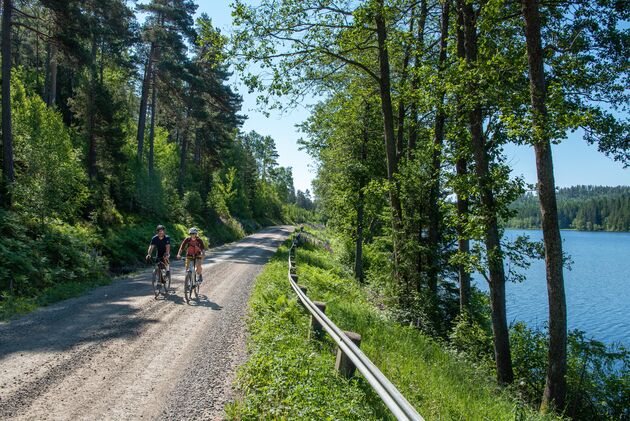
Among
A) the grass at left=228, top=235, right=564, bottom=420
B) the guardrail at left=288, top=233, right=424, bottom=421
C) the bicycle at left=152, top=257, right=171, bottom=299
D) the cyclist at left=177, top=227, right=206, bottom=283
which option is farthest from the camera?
the cyclist at left=177, top=227, right=206, bottom=283

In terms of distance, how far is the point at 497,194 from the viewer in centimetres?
970

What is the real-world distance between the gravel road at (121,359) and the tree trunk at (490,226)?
6236 millimetres

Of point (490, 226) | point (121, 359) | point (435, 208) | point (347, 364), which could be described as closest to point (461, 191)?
point (490, 226)

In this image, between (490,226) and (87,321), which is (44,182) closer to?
(87,321)

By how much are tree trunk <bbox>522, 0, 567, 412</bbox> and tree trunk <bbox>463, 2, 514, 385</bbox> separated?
1511 mm

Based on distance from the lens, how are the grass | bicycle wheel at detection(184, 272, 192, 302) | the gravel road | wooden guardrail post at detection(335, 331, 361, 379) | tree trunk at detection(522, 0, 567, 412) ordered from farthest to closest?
bicycle wheel at detection(184, 272, 192, 302) < tree trunk at detection(522, 0, 567, 412) < wooden guardrail post at detection(335, 331, 361, 379) < the gravel road < the grass

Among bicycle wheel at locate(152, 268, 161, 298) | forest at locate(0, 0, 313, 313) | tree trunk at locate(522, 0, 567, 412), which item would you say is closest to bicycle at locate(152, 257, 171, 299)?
bicycle wheel at locate(152, 268, 161, 298)

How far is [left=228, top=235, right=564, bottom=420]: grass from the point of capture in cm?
482

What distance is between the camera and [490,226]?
9.47m

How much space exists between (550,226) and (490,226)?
1.70 metres

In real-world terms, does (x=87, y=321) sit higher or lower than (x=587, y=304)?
higher

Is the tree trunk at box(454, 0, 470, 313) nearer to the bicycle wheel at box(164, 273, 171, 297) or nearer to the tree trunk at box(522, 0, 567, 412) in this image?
the tree trunk at box(522, 0, 567, 412)

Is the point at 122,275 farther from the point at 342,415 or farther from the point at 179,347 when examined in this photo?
the point at 342,415

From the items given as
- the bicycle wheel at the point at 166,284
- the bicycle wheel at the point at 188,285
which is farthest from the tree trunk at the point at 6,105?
the bicycle wheel at the point at 188,285
